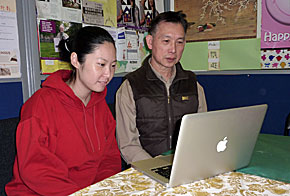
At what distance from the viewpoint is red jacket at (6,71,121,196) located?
43.8 inches

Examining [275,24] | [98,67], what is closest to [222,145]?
[98,67]

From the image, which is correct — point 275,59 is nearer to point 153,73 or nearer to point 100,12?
point 153,73

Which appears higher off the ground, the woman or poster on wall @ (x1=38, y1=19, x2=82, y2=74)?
poster on wall @ (x1=38, y1=19, x2=82, y2=74)

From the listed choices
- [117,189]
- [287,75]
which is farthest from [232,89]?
[117,189]

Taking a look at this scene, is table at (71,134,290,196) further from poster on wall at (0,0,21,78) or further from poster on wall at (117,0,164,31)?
poster on wall at (117,0,164,31)

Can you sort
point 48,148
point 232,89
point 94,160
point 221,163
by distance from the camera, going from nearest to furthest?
1. point 221,163
2. point 48,148
3. point 94,160
4. point 232,89

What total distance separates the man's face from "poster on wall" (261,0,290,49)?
71 cm

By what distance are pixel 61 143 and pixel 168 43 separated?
34.5 inches

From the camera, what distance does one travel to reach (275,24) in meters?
2.00

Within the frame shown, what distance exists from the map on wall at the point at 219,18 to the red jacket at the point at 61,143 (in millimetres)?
1218

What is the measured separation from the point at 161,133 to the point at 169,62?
0.44 metres

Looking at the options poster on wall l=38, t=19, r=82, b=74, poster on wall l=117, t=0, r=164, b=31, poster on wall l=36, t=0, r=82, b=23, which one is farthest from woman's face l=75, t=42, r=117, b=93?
poster on wall l=117, t=0, r=164, b=31

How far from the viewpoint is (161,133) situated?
175cm

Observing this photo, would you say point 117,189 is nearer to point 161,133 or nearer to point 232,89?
point 161,133
